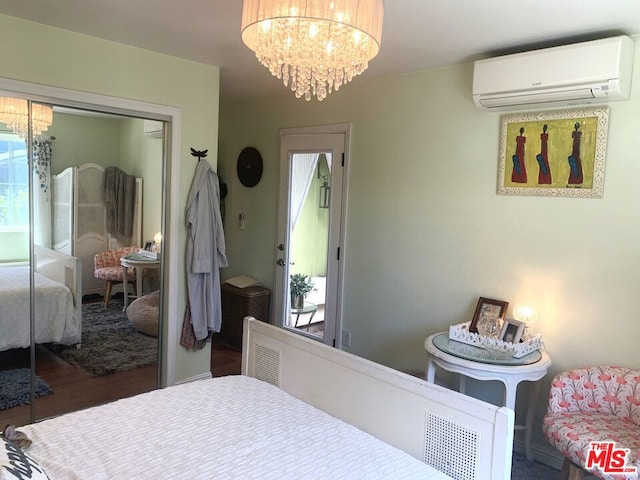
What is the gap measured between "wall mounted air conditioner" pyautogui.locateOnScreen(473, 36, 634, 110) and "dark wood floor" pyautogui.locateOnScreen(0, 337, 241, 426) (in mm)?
2976

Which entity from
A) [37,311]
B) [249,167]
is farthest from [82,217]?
[249,167]

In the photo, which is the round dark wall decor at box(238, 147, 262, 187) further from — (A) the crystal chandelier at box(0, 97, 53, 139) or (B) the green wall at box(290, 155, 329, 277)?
(A) the crystal chandelier at box(0, 97, 53, 139)

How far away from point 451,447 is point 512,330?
1297 mm

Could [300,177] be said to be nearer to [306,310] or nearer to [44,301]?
[306,310]

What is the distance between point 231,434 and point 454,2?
2020 millimetres

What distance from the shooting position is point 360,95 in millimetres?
3729

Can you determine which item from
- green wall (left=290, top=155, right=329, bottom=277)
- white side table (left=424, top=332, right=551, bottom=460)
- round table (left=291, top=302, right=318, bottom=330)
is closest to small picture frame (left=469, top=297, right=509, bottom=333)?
white side table (left=424, top=332, right=551, bottom=460)

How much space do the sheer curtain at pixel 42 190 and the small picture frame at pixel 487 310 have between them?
2.66 meters

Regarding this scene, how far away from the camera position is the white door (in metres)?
3.95

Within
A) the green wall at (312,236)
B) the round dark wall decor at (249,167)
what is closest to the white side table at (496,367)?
the green wall at (312,236)

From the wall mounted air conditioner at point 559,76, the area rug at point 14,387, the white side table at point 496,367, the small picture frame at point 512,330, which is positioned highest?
the wall mounted air conditioner at point 559,76

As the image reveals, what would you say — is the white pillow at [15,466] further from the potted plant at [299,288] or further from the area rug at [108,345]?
the potted plant at [299,288]

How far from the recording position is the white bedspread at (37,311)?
2.86m

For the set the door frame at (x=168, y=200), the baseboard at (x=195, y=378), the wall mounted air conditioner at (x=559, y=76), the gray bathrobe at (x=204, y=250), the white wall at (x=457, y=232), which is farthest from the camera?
the baseboard at (x=195, y=378)
